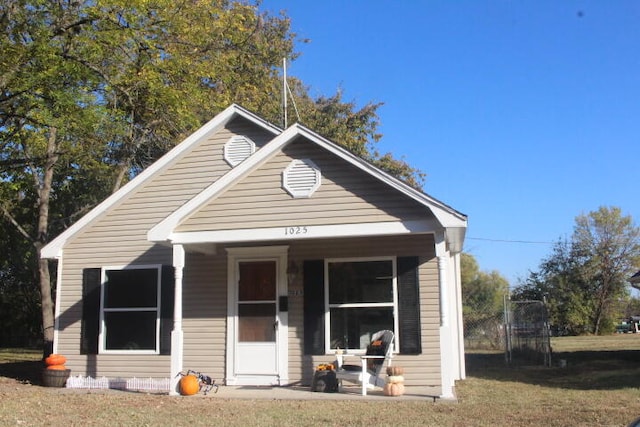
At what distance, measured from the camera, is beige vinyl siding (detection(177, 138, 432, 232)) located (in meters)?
9.73

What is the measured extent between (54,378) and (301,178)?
5.69 meters

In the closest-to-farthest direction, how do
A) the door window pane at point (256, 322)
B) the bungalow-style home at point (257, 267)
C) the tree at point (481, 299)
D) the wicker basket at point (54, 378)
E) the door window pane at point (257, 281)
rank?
the bungalow-style home at point (257, 267), the wicker basket at point (54, 378), the door window pane at point (256, 322), the door window pane at point (257, 281), the tree at point (481, 299)

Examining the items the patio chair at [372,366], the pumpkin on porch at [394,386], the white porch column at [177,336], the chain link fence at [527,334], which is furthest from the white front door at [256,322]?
the chain link fence at [527,334]

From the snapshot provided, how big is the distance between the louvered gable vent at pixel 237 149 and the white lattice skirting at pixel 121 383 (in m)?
4.31

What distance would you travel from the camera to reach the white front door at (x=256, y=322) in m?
11.1

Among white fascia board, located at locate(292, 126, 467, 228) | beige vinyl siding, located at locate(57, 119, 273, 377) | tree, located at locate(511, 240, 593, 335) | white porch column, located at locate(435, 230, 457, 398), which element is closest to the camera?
white porch column, located at locate(435, 230, 457, 398)

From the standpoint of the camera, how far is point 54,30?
41.9 feet

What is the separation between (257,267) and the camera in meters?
11.6

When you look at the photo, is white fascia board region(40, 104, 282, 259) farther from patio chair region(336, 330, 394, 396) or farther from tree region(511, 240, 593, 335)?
tree region(511, 240, 593, 335)

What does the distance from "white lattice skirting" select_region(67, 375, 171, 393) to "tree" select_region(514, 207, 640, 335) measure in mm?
27577

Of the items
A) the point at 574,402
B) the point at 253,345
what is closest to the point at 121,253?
the point at 253,345

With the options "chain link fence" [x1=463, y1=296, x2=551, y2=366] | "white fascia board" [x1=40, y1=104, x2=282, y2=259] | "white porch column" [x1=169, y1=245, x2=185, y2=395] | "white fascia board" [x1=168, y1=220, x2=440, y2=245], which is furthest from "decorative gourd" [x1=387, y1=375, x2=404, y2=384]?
"chain link fence" [x1=463, y1=296, x2=551, y2=366]

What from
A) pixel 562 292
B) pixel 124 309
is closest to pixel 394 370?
pixel 124 309

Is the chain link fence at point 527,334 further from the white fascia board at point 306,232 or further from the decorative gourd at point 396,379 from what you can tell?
the white fascia board at point 306,232
